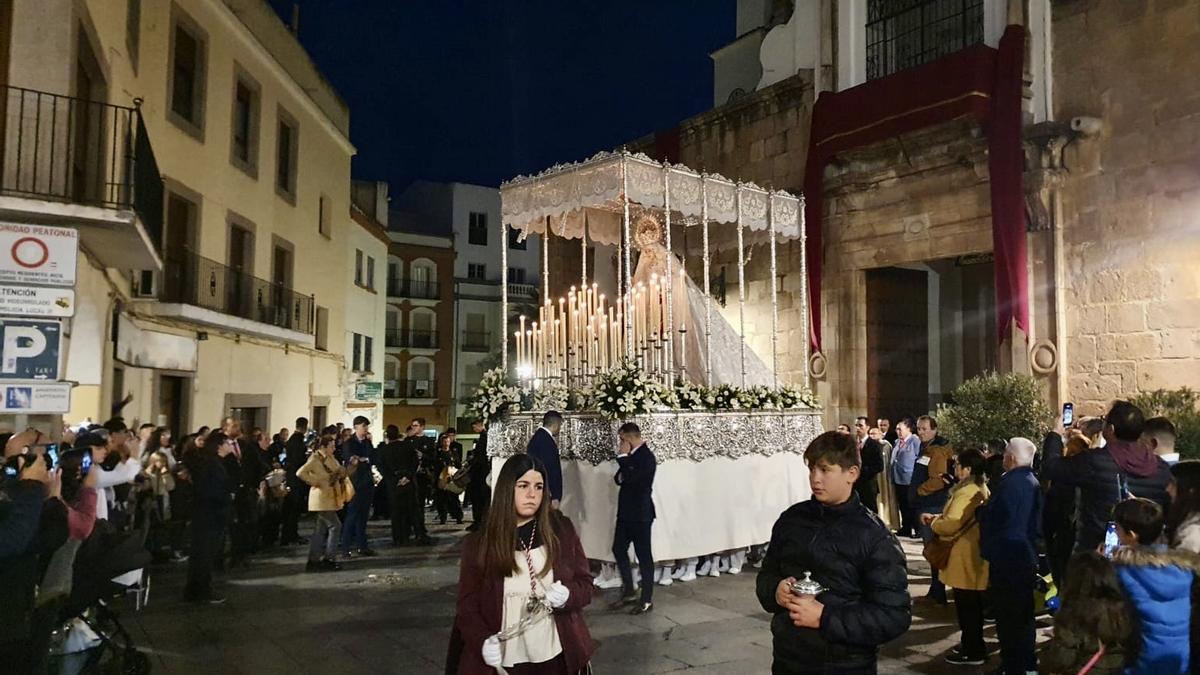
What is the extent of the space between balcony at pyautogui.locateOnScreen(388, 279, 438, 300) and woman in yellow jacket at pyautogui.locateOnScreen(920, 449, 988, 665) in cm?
3070

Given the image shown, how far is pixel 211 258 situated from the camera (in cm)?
1391

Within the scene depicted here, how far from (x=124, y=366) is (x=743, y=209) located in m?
8.10

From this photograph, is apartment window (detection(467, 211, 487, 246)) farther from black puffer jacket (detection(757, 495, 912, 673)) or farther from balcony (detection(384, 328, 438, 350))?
black puffer jacket (detection(757, 495, 912, 673))

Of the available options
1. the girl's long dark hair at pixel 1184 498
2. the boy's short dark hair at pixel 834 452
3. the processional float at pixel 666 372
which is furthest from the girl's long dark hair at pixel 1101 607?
the processional float at pixel 666 372

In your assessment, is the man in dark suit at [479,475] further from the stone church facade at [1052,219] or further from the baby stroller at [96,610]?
the baby stroller at [96,610]

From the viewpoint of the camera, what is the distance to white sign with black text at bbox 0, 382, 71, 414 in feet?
18.6

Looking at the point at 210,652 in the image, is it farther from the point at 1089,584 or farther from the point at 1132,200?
the point at 1132,200

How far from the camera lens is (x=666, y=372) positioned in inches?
323

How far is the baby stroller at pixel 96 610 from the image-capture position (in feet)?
14.3

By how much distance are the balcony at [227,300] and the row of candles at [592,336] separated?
592 cm

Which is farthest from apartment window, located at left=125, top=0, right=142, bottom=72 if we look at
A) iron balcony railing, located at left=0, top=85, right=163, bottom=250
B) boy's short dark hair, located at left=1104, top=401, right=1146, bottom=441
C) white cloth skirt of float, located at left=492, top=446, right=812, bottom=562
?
boy's short dark hair, located at left=1104, top=401, right=1146, bottom=441

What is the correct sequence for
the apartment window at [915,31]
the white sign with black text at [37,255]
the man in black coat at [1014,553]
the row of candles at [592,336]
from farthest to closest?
1. the apartment window at [915,31]
2. the row of candles at [592,336]
3. the white sign with black text at [37,255]
4. the man in black coat at [1014,553]

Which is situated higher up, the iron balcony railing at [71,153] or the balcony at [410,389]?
the iron balcony railing at [71,153]

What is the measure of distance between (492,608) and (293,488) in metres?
8.16
